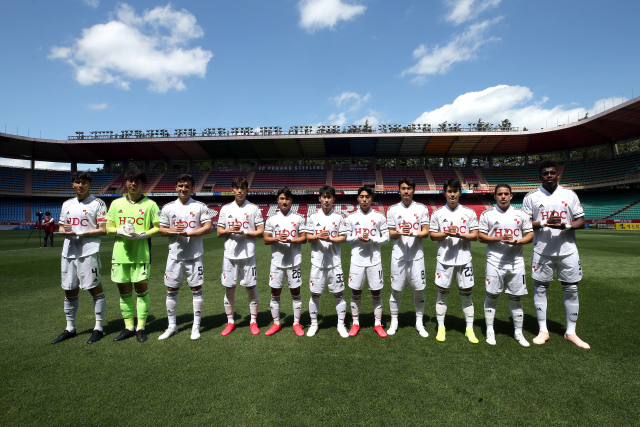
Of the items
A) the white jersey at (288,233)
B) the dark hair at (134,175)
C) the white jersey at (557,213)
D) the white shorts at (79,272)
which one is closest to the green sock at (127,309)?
the white shorts at (79,272)

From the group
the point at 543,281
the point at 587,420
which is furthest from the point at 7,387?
the point at 543,281

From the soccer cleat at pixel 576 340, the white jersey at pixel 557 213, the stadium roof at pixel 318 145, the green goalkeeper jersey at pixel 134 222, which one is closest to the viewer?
the soccer cleat at pixel 576 340

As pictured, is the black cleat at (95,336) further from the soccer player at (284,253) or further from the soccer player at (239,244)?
the soccer player at (284,253)

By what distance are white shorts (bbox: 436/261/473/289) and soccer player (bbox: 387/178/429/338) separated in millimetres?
273

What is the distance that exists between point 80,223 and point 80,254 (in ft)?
1.64

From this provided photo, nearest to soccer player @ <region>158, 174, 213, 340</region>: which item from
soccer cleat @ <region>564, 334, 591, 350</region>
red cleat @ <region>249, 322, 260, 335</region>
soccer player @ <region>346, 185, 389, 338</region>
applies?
red cleat @ <region>249, 322, 260, 335</region>

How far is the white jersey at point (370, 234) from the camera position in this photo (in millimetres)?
4965

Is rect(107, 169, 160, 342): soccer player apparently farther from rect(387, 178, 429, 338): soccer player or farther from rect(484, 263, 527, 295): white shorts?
rect(484, 263, 527, 295): white shorts

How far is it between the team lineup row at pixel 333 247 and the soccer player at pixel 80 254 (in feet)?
0.05

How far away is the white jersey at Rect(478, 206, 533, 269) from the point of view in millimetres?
4641


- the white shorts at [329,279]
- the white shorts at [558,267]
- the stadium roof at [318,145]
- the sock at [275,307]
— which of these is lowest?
the sock at [275,307]

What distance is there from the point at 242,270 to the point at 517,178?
46.2m

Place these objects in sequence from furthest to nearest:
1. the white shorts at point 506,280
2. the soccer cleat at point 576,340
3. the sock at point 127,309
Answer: the sock at point 127,309, the white shorts at point 506,280, the soccer cleat at point 576,340

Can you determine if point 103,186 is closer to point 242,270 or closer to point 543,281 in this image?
point 242,270
